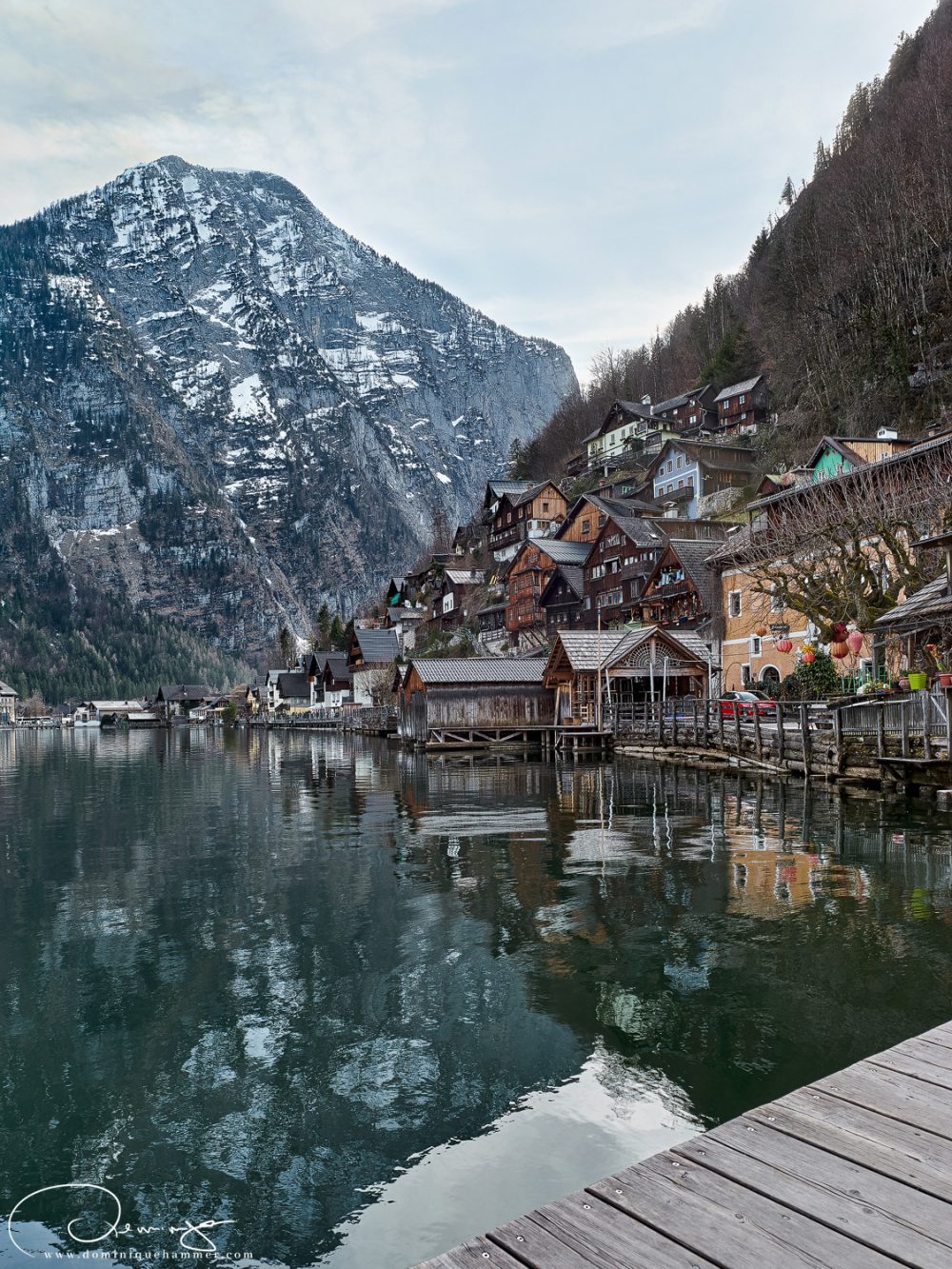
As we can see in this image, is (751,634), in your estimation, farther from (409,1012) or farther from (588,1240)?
(588,1240)

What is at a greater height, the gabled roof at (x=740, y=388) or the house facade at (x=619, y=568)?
the gabled roof at (x=740, y=388)

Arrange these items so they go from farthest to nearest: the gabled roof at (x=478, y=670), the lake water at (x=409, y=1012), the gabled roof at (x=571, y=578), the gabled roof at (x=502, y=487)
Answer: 1. the gabled roof at (x=502, y=487)
2. the gabled roof at (x=571, y=578)
3. the gabled roof at (x=478, y=670)
4. the lake water at (x=409, y=1012)

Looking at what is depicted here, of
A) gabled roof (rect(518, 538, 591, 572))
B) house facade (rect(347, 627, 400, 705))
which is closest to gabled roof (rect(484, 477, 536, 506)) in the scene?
house facade (rect(347, 627, 400, 705))

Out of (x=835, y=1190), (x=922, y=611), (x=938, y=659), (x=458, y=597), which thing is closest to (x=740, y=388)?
(x=458, y=597)

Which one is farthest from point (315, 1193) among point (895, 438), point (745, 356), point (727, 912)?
point (745, 356)

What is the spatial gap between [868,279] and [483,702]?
46342mm

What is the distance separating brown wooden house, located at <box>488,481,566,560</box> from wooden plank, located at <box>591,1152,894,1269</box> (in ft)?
320

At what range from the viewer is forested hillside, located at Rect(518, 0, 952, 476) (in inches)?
2596

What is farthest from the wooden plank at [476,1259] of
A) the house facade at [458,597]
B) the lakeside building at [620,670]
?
the house facade at [458,597]

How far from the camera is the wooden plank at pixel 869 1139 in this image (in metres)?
4.20

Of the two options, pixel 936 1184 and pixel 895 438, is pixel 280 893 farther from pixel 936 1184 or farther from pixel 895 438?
pixel 895 438

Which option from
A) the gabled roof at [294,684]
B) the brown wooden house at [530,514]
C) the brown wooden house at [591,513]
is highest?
the brown wooden house at [530,514]

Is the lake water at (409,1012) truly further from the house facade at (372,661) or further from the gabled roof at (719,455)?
the house facade at (372,661)

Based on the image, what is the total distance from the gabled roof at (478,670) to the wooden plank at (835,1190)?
55.1 meters
